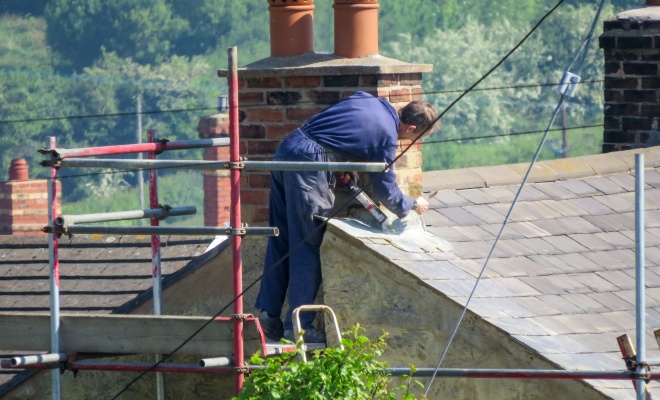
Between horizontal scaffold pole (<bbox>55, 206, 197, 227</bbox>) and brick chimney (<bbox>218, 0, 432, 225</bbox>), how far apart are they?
0.49 m

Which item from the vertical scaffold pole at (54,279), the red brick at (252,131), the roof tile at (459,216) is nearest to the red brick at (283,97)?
the red brick at (252,131)

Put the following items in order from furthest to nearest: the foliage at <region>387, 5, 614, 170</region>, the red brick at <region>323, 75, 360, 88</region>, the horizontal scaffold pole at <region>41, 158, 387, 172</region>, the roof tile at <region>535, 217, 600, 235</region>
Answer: the foliage at <region>387, 5, 614, 170</region>, the roof tile at <region>535, 217, 600, 235</region>, the red brick at <region>323, 75, 360, 88</region>, the horizontal scaffold pole at <region>41, 158, 387, 172</region>

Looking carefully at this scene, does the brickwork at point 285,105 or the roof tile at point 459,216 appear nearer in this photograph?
the brickwork at point 285,105

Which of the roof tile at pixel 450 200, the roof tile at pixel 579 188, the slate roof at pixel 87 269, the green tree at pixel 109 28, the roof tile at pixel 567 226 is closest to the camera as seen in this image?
the roof tile at pixel 567 226

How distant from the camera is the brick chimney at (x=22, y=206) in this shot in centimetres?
1930

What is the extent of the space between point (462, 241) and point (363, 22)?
1302mm

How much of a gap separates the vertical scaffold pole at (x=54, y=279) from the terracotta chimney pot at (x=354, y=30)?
199cm

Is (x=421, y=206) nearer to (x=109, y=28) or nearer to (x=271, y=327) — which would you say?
(x=271, y=327)

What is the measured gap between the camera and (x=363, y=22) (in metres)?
8.32

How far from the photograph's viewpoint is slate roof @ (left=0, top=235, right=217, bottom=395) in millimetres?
10445

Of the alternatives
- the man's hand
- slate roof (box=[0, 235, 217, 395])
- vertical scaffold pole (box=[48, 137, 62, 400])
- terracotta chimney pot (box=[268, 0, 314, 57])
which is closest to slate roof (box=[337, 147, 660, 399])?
the man's hand

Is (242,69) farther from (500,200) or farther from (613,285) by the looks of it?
(613,285)

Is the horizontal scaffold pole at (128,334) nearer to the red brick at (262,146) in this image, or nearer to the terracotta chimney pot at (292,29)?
the red brick at (262,146)

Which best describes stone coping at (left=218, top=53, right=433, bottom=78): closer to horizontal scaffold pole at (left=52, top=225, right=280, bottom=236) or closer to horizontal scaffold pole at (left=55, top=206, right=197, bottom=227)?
horizontal scaffold pole at (left=55, top=206, right=197, bottom=227)
